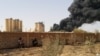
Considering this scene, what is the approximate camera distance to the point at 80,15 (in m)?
49.8

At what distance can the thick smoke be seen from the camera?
155 ft

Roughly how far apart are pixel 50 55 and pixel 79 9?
126 feet

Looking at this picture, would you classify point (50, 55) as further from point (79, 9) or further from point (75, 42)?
point (79, 9)

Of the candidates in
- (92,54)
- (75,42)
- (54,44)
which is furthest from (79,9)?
(54,44)

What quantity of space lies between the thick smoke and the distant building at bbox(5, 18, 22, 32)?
9424mm

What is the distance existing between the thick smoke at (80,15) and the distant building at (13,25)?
30.9 feet

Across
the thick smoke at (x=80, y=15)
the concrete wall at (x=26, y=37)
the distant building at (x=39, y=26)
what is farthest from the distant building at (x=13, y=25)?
the concrete wall at (x=26, y=37)

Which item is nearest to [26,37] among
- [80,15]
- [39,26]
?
[39,26]

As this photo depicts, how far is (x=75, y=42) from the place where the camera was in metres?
30.5

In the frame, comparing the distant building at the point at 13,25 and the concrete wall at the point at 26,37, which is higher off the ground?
the distant building at the point at 13,25

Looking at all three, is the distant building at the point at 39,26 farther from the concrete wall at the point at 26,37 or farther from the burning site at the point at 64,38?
the concrete wall at the point at 26,37

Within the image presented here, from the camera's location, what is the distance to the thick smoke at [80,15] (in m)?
47.2

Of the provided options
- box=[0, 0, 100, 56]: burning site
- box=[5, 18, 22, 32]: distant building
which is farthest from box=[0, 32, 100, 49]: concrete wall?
box=[5, 18, 22, 32]: distant building

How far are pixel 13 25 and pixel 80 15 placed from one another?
1486cm
